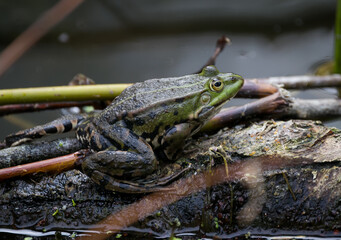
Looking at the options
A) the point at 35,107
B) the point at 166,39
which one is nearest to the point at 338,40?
the point at 166,39

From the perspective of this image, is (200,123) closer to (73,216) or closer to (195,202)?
(195,202)

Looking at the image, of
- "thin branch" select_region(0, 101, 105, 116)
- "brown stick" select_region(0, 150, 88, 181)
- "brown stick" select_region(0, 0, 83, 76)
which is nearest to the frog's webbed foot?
"brown stick" select_region(0, 150, 88, 181)

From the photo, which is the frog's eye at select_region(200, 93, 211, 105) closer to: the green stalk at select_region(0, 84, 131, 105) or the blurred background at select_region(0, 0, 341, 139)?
the green stalk at select_region(0, 84, 131, 105)

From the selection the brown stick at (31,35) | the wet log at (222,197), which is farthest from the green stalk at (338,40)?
the brown stick at (31,35)

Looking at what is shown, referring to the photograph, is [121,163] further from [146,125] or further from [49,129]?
[49,129]

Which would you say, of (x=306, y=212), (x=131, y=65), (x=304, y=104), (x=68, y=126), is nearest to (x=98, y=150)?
(x=68, y=126)
